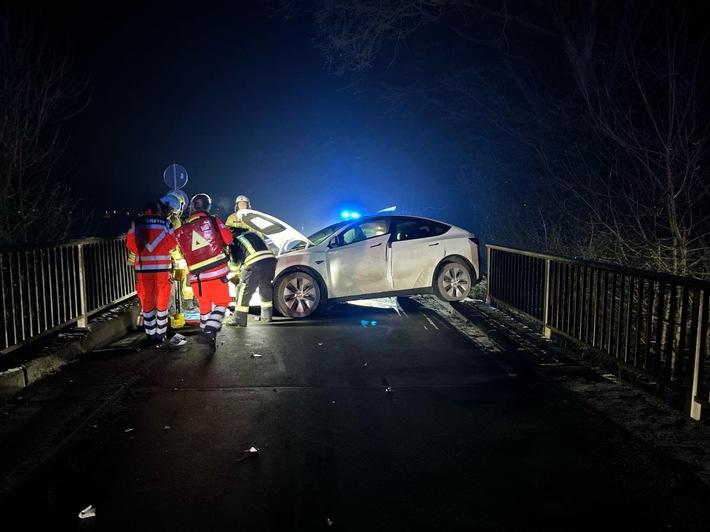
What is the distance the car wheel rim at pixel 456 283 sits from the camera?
9688 mm

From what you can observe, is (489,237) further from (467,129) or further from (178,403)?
(178,403)

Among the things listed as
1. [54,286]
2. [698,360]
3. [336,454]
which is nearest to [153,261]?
[54,286]

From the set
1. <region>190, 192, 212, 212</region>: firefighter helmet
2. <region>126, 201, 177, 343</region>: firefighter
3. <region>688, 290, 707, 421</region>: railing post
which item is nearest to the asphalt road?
<region>688, 290, 707, 421</region>: railing post

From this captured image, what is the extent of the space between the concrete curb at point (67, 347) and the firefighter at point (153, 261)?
0.64 meters

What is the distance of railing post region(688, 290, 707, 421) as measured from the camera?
13.0 ft

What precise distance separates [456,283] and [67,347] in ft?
20.6

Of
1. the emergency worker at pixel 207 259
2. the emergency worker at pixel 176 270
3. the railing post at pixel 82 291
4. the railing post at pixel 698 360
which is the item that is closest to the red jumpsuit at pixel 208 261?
the emergency worker at pixel 207 259

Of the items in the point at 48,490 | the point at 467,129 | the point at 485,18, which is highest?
the point at 485,18

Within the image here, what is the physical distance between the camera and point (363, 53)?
1450 cm

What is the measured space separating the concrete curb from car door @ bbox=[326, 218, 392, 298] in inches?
124

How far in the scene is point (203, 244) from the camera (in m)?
6.73

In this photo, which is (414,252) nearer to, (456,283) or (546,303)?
(456,283)

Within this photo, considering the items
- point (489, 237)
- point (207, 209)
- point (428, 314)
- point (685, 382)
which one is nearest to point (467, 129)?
point (489, 237)

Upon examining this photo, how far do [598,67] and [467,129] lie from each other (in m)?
7.58
